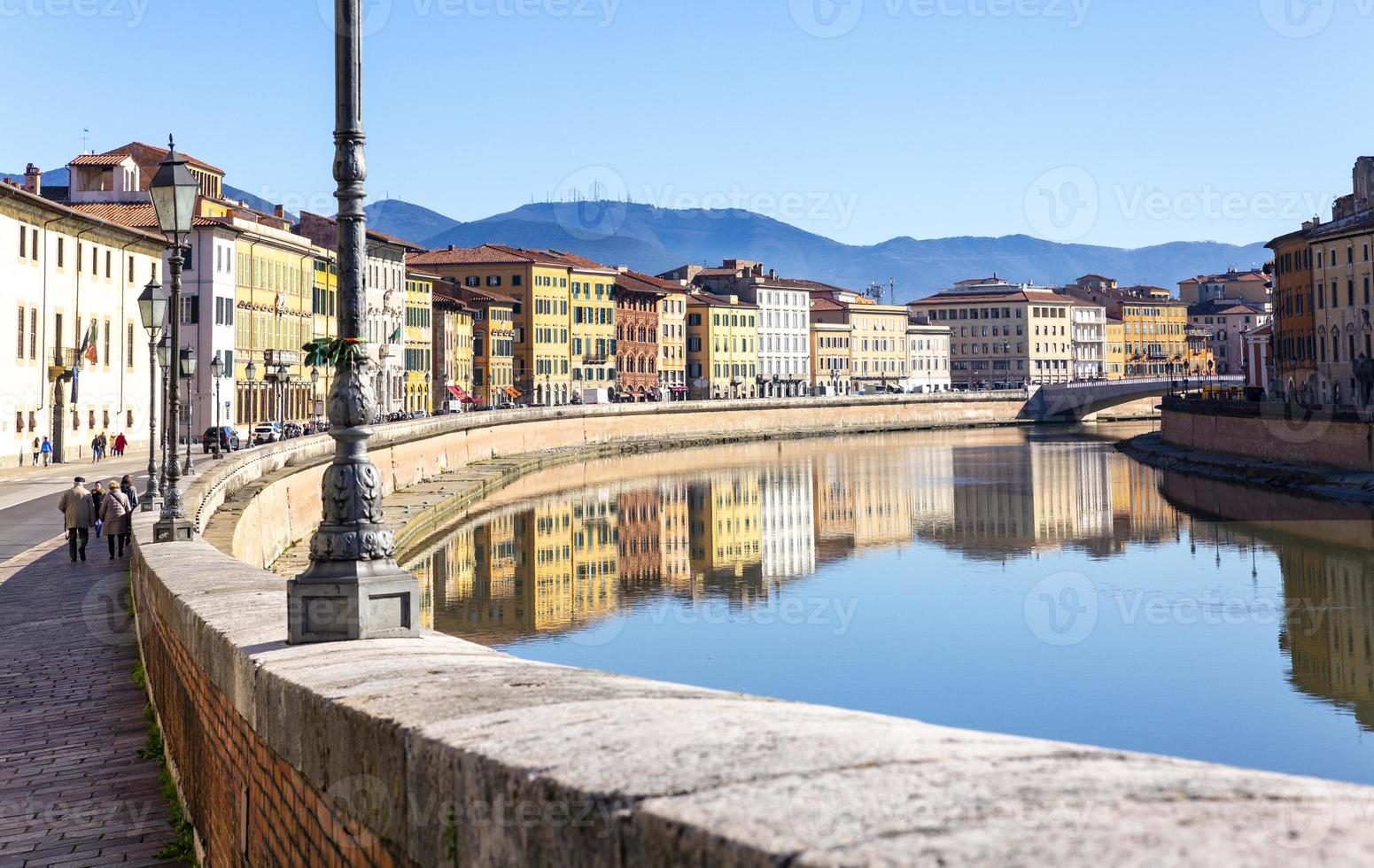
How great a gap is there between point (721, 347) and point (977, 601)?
356ft

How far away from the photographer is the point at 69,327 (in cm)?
4909

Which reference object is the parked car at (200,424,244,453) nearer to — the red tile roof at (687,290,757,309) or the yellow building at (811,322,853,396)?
the red tile roof at (687,290,757,309)

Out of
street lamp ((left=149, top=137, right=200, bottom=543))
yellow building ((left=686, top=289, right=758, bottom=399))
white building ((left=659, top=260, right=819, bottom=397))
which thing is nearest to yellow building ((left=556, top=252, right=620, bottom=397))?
yellow building ((left=686, top=289, right=758, bottom=399))

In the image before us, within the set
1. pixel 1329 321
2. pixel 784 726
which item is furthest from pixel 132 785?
pixel 1329 321

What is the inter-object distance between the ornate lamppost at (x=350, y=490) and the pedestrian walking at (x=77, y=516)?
50.9 feet

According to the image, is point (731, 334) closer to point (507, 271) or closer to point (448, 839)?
point (507, 271)

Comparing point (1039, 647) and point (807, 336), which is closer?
point (1039, 647)

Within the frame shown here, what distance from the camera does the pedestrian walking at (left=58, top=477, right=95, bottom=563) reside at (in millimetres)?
22000

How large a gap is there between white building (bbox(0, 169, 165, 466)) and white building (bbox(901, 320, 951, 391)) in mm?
110368

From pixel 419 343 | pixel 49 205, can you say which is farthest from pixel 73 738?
pixel 419 343

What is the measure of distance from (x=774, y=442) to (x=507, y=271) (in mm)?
29052

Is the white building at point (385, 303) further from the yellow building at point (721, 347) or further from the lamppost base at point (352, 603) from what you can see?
the lamppost base at point (352, 603)

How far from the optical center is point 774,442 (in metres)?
99.2

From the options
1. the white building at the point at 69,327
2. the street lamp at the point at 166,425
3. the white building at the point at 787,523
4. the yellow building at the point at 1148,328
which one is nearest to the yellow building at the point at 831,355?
the yellow building at the point at 1148,328
